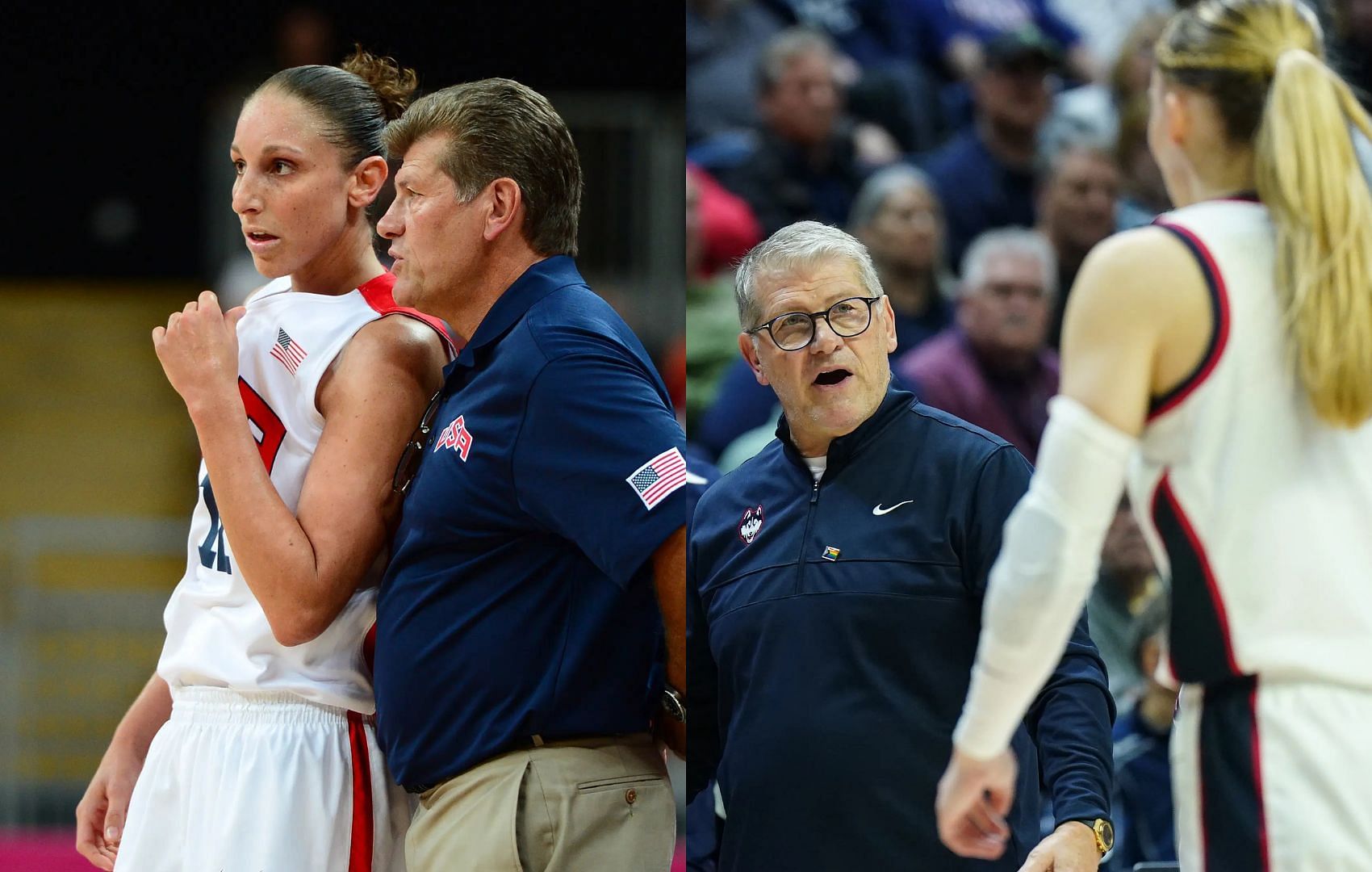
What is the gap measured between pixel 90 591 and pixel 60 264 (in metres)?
3.09

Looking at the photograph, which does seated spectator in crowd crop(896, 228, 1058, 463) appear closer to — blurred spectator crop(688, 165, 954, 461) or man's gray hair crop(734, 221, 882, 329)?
blurred spectator crop(688, 165, 954, 461)

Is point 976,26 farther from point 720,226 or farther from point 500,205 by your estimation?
point 500,205

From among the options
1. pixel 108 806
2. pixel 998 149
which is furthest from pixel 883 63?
pixel 108 806

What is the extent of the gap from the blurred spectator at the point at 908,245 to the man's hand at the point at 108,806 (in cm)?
174

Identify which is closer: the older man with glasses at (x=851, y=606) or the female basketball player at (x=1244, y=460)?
the female basketball player at (x=1244, y=460)

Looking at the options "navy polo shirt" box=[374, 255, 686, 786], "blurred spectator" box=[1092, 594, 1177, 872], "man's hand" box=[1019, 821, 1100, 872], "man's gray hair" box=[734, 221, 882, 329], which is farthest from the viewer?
"blurred spectator" box=[1092, 594, 1177, 872]

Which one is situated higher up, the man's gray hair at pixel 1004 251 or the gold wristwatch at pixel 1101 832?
the man's gray hair at pixel 1004 251

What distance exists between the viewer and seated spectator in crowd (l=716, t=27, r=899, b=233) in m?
3.58

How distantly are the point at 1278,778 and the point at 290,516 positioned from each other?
1.59 meters

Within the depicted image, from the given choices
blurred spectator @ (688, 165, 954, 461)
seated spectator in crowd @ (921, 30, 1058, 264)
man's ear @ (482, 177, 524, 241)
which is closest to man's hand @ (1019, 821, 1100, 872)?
blurred spectator @ (688, 165, 954, 461)

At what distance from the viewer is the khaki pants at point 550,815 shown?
2.54m

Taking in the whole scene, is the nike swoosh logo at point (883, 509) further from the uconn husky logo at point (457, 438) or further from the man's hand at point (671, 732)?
the uconn husky logo at point (457, 438)

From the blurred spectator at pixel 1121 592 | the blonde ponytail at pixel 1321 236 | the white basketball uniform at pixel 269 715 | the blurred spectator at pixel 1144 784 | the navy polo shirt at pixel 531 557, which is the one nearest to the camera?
the blonde ponytail at pixel 1321 236

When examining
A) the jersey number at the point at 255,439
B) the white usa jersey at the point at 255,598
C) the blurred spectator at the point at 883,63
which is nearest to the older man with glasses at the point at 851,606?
the white usa jersey at the point at 255,598
